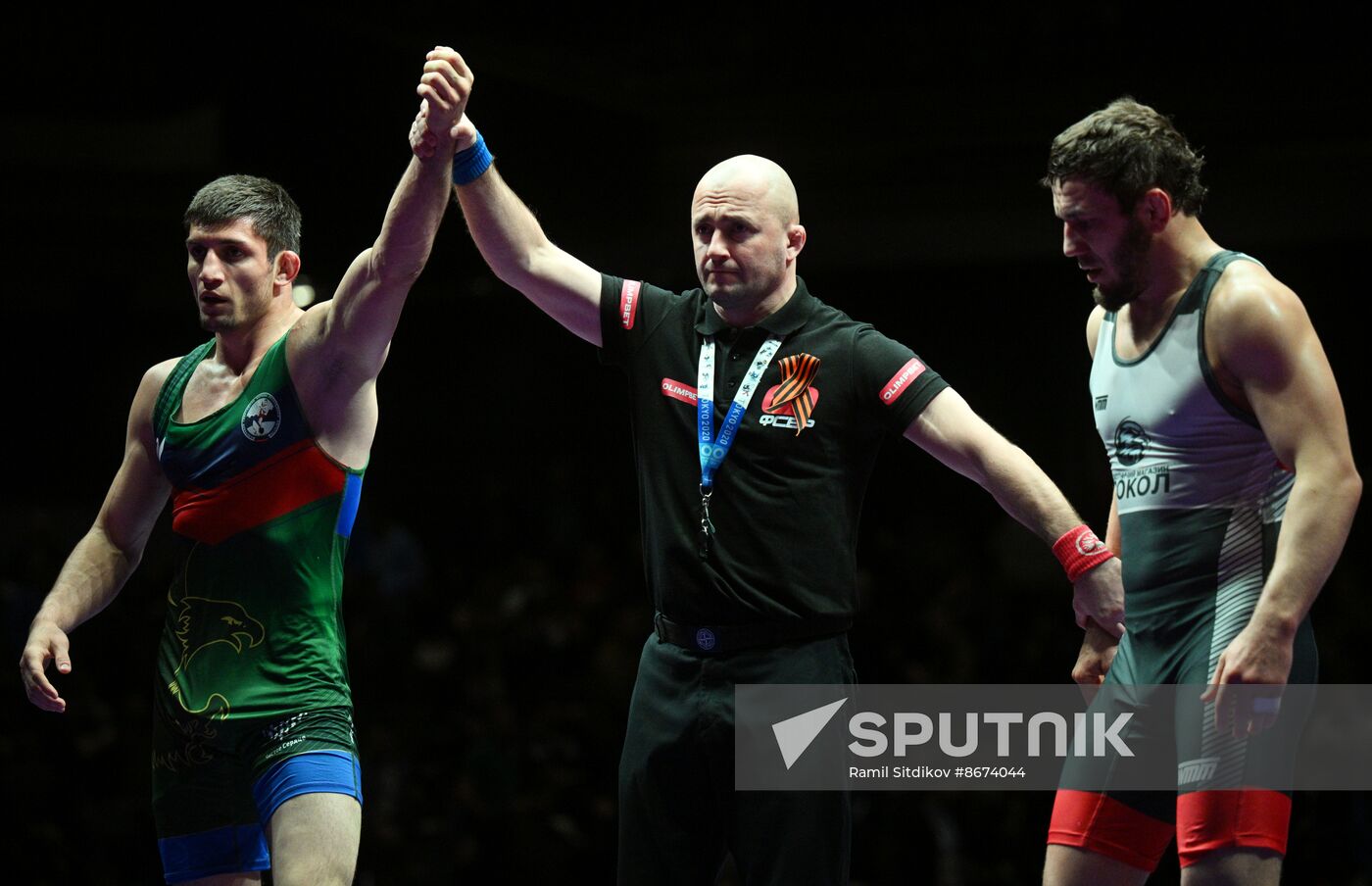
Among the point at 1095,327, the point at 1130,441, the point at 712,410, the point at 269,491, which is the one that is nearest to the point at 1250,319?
the point at 1130,441

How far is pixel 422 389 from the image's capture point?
13.5 m

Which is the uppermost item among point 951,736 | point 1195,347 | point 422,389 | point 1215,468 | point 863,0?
point 863,0

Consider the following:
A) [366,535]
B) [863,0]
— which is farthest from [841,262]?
[366,535]

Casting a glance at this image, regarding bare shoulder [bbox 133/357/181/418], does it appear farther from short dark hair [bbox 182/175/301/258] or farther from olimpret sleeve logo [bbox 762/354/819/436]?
olimpret sleeve logo [bbox 762/354/819/436]

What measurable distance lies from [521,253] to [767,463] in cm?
81

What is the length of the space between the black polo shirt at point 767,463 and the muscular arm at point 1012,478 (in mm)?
57

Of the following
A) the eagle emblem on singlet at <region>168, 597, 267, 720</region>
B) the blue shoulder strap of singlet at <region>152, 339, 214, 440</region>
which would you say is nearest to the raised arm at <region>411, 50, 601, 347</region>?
the blue shoulder strap of singlet at <region>152, 339, 214, 440</region>

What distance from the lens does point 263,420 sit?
377cm

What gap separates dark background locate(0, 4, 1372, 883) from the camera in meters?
8.18

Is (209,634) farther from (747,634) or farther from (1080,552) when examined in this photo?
(1080,552)

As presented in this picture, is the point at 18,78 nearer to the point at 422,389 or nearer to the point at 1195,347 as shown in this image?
the point at 422,389

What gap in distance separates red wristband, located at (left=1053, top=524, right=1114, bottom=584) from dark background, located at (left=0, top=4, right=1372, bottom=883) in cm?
419

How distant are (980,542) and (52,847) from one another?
6535 mm

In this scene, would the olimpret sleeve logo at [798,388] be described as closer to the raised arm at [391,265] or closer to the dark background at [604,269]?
the raised arm at [391,265]
